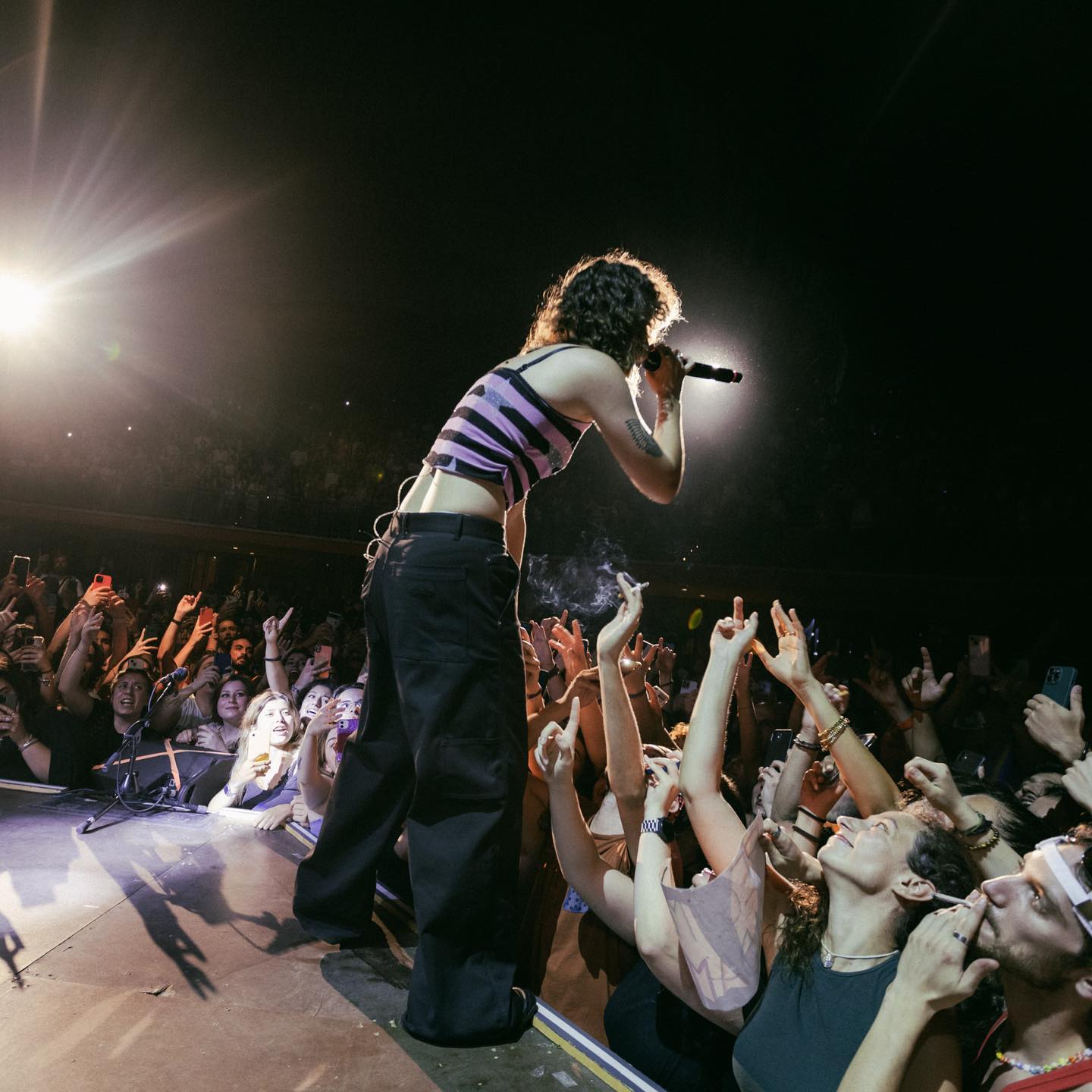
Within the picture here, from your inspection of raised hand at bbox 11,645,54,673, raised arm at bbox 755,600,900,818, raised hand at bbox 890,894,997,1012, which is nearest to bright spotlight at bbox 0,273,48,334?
Answer: raised hand at bbox 11,645,54,673

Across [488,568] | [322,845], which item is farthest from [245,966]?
[488,568]

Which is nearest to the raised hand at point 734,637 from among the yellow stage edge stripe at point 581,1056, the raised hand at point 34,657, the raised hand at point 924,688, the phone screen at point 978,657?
the yellow stage edge stripe at point 581,1056

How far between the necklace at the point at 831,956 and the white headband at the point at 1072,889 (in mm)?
379

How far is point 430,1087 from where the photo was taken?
4.45 ft

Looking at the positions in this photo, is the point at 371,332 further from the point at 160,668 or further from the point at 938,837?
the point at 938,837

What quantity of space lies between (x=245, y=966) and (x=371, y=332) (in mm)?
11951

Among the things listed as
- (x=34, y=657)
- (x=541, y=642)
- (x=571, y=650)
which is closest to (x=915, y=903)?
(x=571, y=650)

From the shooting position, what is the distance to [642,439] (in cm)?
172

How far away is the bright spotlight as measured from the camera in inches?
362

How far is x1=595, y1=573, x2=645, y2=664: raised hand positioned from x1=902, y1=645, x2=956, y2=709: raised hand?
2.35 m

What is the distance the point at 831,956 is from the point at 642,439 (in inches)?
48.1

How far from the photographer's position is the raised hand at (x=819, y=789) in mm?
2395

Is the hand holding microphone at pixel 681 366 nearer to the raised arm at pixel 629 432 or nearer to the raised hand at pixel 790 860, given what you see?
the raised arm at pixel 629 432

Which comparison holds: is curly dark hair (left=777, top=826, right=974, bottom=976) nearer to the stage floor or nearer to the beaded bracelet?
the beaded bracelet
